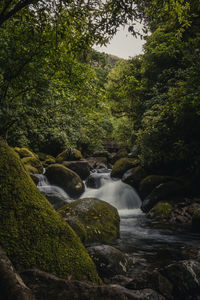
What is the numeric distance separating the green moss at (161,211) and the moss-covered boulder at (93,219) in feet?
11.0

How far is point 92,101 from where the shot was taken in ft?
21.0

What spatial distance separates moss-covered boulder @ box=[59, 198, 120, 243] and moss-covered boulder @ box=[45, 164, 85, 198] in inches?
254

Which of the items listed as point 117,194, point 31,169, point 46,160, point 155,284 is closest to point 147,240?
point 155,284

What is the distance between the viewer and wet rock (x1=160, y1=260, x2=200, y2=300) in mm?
2963

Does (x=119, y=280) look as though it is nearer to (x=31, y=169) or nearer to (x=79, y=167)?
(x=31, y=169)

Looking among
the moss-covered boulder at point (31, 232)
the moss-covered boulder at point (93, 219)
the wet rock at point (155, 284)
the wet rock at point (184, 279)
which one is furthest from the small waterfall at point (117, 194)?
the moss-covered boulder at point (31, 232)

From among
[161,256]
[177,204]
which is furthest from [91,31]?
[177,204]

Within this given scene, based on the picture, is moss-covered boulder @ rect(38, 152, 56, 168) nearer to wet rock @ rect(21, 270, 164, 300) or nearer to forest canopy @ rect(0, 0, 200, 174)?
forest canopy @ rect(0, 0, 200, 174)

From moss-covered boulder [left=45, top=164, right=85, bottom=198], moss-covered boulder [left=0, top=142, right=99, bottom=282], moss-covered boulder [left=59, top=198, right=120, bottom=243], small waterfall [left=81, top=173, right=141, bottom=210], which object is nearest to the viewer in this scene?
moss-covered boulder [left=0, top=142, right=99, bottom=282]

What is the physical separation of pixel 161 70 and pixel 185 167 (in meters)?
6.88

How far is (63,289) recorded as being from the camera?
75.2 inches

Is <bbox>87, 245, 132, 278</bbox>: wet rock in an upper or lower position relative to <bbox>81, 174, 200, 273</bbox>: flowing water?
upper

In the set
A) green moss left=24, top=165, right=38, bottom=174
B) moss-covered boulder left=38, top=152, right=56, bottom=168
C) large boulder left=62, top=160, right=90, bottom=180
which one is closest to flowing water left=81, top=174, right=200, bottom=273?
large boulder left=62, top=160, right=90, bottom=180

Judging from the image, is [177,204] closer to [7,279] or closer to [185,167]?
[185,167]
